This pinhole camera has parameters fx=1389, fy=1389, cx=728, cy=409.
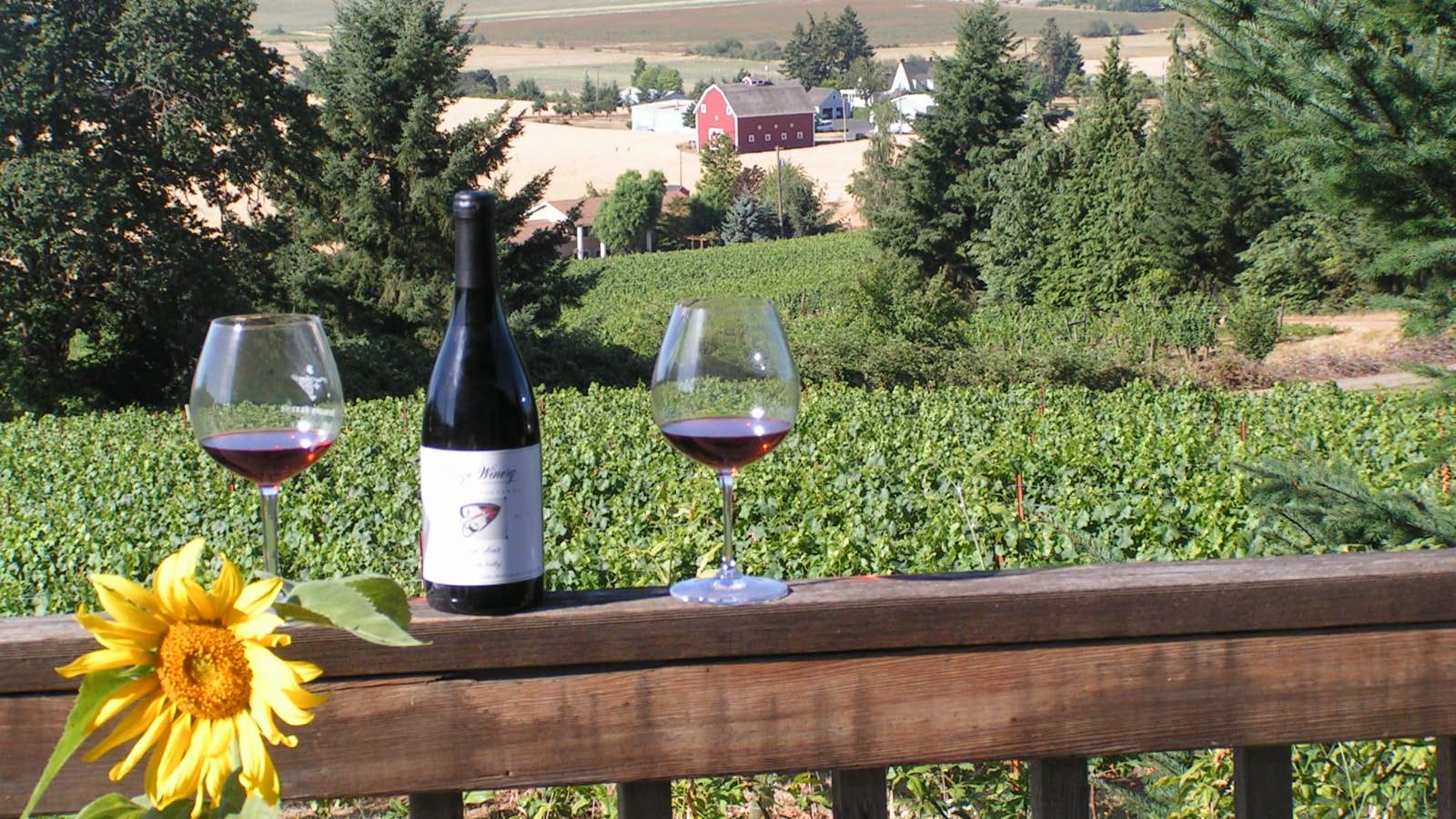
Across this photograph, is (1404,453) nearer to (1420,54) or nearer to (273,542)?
(1420,54)

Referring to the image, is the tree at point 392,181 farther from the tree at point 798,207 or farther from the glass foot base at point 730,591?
the tree at point 798,207

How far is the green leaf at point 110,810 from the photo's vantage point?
0.96 m

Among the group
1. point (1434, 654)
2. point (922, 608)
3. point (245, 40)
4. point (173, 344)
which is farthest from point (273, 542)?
point (245, 40)

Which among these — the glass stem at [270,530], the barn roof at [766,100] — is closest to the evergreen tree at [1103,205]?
the glass stem at [270,530]

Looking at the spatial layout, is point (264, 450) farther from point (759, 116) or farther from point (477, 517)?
point (759, 116)

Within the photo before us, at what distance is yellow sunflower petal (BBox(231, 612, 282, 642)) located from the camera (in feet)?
3.10

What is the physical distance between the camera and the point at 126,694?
96cm

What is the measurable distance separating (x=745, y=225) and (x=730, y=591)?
240 feet

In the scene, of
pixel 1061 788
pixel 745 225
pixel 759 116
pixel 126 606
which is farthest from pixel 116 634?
pixel 759 116

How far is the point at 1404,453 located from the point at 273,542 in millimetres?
11638

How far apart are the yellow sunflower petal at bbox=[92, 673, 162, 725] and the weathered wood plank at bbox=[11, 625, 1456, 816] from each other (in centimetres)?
42

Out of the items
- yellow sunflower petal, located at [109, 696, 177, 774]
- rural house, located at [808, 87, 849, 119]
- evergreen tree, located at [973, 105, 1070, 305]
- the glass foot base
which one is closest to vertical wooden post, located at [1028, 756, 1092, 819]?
the glass foot base

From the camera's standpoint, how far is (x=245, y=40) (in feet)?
99.8

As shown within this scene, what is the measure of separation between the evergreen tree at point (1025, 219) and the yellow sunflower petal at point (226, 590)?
36.9 meters
